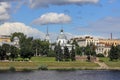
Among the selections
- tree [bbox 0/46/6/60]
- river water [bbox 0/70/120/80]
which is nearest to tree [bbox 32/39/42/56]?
tree [bbox 0/46/6/60]

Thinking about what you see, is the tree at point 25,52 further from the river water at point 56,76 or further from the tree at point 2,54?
the river water at point 56,76

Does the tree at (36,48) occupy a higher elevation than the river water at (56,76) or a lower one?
higher

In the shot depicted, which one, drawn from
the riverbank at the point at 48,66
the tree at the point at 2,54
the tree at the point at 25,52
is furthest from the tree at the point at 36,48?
the riverbank at the point at 48,66


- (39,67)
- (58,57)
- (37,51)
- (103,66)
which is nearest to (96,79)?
(39,67)

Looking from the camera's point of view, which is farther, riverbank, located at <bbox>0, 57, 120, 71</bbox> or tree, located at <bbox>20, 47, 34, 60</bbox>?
tree, located at <bbox>20, 47, 34, 60</bbox>

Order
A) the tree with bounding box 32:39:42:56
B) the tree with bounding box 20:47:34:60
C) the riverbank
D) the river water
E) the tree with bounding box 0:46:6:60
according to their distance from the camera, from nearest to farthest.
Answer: the river water, the riverbank, the tree with bounding box 0:46:6:60, the tree with bounding box 20:47:34:60, the tree with bounding box 32:39:42:56

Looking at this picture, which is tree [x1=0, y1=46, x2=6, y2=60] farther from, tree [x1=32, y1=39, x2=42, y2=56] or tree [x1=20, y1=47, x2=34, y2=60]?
tree [x1=32, y1=39, x2=42, y2=56]

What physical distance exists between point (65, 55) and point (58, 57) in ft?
12.8

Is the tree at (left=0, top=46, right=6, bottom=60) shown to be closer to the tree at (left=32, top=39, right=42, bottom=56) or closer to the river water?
the river water

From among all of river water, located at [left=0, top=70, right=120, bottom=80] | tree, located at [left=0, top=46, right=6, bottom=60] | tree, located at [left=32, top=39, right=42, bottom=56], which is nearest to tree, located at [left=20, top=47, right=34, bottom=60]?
tree, located at [left=0, top=46, right=6, bottom=60]

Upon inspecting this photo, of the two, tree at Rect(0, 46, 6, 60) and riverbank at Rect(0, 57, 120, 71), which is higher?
tree at Rect(0, 46, 6, 60)

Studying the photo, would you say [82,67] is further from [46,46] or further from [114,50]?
[46,46]

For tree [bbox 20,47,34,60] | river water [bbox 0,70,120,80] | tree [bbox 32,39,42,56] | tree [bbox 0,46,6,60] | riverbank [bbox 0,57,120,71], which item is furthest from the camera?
tree [bbox 32,39,42,56]

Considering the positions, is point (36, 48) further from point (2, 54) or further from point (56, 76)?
point (56, 76)
